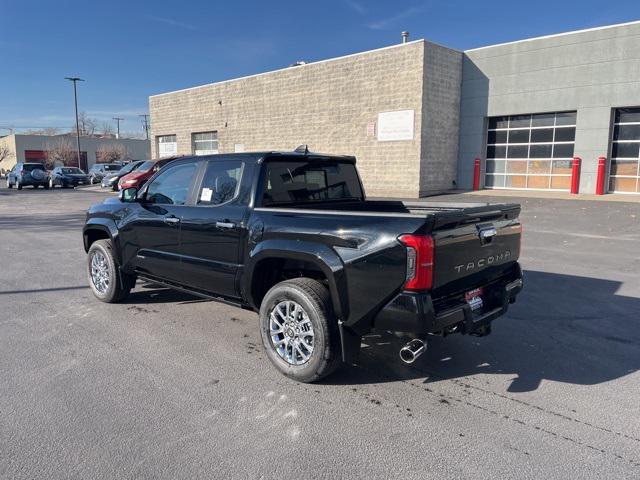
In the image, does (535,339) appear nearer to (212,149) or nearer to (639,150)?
(639,150)

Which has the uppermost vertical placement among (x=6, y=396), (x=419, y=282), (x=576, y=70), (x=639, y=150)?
(x=576, y=70)

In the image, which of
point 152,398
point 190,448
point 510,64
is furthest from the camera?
point 510,64

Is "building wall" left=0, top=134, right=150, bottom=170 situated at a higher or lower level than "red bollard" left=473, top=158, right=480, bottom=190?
higher

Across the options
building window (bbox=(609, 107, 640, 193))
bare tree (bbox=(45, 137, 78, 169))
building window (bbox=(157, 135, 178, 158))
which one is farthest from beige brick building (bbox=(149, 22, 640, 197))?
bare tree (bbox=(45, 137, 78, 169))

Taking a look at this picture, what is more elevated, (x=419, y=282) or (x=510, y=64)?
(x=510, y=64)

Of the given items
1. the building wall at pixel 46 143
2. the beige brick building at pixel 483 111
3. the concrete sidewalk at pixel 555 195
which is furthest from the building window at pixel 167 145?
the building wall at pixel 46 143

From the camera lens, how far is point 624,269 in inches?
324

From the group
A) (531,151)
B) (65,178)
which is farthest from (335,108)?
(65,178)

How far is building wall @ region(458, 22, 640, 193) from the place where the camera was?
19.7 metres

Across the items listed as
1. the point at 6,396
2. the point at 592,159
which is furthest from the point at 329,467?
the point at 592,159

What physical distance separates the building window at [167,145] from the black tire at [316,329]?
33.7m

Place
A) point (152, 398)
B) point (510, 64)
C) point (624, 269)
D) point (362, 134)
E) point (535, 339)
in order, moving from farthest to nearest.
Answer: point (362, 134) → point (510, 64) → point (624, 269) → point (535, 339) → point (152, 398)

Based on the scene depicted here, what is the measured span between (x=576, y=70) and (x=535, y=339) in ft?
63.1

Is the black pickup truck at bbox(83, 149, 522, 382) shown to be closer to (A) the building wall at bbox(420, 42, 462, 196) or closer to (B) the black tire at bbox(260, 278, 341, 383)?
(B) the black tire at bbox(260, 278, 341, 383)
